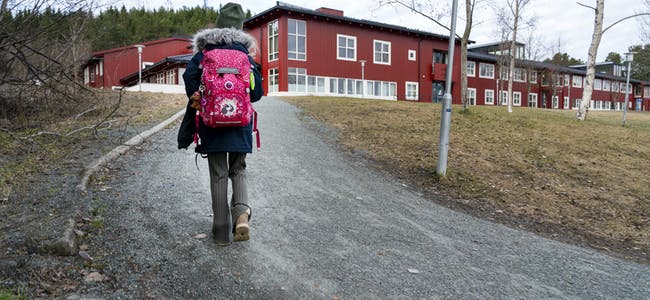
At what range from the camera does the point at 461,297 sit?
11.3 feet

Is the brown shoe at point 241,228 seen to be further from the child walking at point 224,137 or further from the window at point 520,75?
the window at point 520,75

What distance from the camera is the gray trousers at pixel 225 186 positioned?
3797mm

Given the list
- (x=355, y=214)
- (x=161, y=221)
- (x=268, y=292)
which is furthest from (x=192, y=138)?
(x=355, y=214)

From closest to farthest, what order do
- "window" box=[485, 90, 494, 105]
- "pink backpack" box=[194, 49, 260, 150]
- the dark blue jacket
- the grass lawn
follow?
"pink backpack" box=[194, 49, 260, 150] < the dark blue jacket < the grass lawn < "window" box=[485, 90, 494, 105]

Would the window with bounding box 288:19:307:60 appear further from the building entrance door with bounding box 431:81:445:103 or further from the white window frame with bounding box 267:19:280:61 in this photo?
the building entrance door with bounding box 431:81:445:103

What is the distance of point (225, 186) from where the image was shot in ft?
12.6

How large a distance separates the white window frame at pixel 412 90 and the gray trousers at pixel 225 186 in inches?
1346

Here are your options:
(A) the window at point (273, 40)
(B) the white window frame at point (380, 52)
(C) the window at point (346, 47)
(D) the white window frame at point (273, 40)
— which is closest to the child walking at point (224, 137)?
(D) the white window frame at point (273, 40)

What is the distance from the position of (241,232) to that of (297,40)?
27424 mm

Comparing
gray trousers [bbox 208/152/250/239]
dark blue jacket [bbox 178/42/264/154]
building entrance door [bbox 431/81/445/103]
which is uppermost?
building entrance door [bbox 431/81/445/103]

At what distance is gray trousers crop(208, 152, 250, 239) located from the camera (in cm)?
380

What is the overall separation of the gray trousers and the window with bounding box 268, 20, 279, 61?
2734 cm

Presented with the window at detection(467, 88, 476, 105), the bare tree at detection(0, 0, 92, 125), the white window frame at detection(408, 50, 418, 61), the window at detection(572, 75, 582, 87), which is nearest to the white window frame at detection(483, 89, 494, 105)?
the window at detection(467, 88, 476, 105)

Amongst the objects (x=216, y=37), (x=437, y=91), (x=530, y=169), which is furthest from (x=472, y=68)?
(x=216, y=37)
